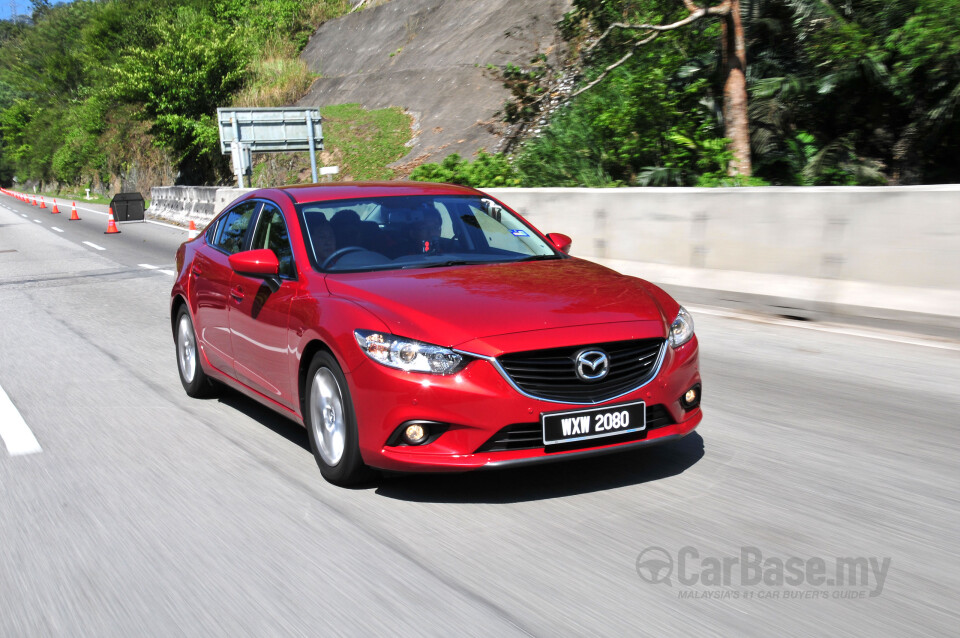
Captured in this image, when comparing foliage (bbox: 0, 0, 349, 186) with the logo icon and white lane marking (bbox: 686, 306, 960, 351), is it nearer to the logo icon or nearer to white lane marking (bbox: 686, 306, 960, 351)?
white lane marking (bbox: 686, 306, 960, 351)

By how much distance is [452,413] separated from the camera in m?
4.54

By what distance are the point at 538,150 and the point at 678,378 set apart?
1396 cm

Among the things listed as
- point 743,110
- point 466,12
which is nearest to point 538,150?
point 743,110

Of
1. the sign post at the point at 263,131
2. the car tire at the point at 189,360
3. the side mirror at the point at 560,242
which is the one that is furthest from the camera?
the sign post at the point at 263,131

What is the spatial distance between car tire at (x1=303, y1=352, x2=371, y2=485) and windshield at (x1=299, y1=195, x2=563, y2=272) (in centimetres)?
70

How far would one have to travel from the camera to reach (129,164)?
68.0 meters

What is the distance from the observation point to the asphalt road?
356 centimetres

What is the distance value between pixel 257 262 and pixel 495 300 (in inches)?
59.2

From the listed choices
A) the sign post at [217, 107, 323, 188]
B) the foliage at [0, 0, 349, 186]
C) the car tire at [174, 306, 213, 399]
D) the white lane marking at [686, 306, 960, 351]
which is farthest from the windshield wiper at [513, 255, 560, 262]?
the foliage at [0, 0, 349, 186]

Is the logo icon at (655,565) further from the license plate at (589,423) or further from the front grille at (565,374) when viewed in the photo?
the front grille at (565,374)

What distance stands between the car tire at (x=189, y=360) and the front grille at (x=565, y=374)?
134 inches

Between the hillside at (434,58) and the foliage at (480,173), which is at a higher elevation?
the hillside at (434,58)

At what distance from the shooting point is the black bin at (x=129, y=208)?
35781mm

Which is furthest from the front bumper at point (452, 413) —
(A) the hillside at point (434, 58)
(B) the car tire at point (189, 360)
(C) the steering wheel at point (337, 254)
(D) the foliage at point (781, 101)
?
(A) the hillside at point (434, 58)
